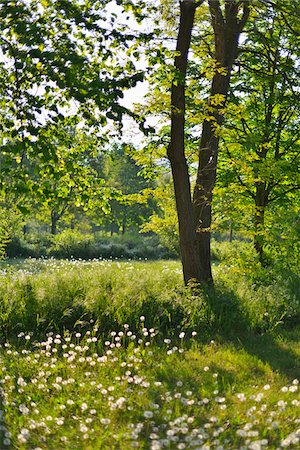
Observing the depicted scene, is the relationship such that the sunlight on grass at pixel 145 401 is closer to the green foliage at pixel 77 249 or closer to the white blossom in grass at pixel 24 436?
the white blossom in grass at pixel 24 436

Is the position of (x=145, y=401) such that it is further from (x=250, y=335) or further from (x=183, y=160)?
(x=183, y=160)

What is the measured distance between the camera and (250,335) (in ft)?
24.9

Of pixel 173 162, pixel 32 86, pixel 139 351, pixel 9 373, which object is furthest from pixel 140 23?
pixel 9 373

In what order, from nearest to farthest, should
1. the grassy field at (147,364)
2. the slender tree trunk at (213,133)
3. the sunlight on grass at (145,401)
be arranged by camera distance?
the sunlight on grass at (145,401) → the grassy field at (147,364) → the slender tree trunk at (213,133)

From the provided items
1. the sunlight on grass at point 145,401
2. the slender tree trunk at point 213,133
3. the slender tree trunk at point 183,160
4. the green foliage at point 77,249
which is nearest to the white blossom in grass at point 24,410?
the sunlight on grass at point 145,401

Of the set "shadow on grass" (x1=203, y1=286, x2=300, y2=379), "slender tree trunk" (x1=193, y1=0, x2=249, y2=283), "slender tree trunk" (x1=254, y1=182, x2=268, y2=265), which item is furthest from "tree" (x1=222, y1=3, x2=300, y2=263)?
"shadow on grass" (x1=203, y1=286, x2=300, y2=379)

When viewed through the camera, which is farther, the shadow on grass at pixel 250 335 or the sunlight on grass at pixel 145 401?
the shadow on grass at pixel 250 335

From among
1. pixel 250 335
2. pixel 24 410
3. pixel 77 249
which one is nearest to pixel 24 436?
pixel 24 410

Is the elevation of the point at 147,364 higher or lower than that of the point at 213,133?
lower

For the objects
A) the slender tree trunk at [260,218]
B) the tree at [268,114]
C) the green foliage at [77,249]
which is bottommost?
the green foliage at [77,249]

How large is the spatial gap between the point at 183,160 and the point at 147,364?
159 inches

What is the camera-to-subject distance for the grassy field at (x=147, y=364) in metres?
4.32

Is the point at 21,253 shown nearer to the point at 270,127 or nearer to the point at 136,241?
the point at 136,241

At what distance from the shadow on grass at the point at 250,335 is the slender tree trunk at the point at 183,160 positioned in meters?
0.63
